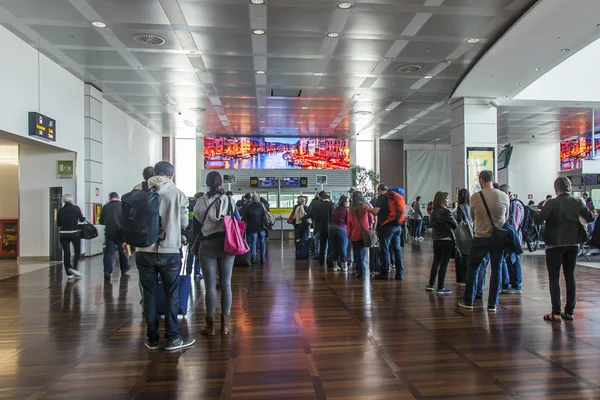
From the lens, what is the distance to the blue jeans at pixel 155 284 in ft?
13.1

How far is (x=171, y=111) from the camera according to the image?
15.5m

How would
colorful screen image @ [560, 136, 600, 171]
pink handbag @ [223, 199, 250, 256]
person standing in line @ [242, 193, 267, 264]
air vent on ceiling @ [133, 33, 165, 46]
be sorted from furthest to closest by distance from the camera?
1. colorful screen image @ [560, 136, 600, 171]
2. person standing in line @ [242, 193, 267, 264]
3. air vent on ceiling @ [133, 33, 165, 46]
4. pink handbag @ [223, 199, 250, 256]

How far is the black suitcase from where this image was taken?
7984 millimetres

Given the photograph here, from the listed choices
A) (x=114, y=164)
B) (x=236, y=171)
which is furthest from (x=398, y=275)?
(x=236, y=171)

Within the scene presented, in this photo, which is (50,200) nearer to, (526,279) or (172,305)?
(172,305)

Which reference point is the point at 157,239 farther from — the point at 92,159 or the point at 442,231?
the point at 92,159

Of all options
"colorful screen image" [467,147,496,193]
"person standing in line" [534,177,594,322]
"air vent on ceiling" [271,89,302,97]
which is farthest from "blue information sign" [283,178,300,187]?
"person standing in line" [534,177,594,322]

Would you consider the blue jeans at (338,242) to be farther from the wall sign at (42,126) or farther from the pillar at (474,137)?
the wall sign at (42,126)

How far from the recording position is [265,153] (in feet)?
68.1

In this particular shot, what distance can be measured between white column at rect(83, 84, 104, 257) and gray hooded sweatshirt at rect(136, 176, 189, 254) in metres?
8.93

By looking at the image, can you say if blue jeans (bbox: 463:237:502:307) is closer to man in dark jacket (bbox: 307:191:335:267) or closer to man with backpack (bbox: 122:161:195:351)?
man with backpack (bbox: 122:161:195:351)

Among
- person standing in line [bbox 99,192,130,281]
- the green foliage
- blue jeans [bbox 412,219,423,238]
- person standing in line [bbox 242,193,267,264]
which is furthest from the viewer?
the green foliage

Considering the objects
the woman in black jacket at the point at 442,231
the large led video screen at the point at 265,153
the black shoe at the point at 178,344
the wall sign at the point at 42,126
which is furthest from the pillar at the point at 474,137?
the wall sign at the point at 42,126

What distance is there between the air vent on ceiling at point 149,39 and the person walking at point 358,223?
5009mm
